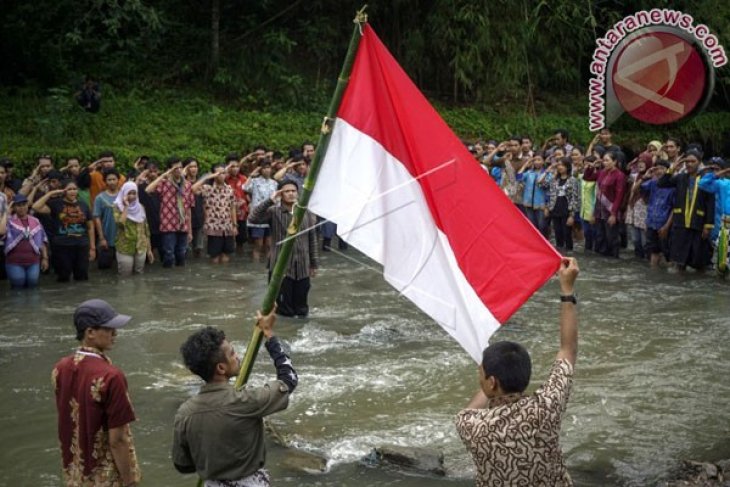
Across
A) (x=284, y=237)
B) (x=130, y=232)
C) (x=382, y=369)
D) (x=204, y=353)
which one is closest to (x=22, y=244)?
(x=130, y=232)

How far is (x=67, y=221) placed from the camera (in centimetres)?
1411

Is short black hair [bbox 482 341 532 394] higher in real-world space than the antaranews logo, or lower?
lower

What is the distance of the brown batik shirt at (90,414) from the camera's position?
4.86 metres

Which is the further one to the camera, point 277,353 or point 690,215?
point 690,215

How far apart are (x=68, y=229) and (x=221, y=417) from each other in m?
10.3

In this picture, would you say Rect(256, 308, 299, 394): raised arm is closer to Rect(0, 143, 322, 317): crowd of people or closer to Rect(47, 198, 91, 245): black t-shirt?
Rect(0, 143, 322, 317): crowd of people

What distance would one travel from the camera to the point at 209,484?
178 inches

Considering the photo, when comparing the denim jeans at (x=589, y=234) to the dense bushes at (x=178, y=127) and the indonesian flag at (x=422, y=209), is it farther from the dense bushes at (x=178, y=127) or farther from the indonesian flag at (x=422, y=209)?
the indonesian flag at (x=422, y=209)

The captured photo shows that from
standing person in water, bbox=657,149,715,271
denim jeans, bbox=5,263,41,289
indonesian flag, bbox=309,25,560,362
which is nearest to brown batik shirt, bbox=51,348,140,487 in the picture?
indonesian flag, bbox=309,25,560,362

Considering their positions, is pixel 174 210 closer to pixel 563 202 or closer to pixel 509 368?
pixel 563 202

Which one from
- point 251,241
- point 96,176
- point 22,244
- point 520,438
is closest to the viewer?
point 520,438

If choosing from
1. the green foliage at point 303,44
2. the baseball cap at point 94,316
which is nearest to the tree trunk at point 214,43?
the green foliage at point 303,44

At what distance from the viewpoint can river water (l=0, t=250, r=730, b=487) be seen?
25.3ft

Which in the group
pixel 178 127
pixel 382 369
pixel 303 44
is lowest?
pixel 382 369
